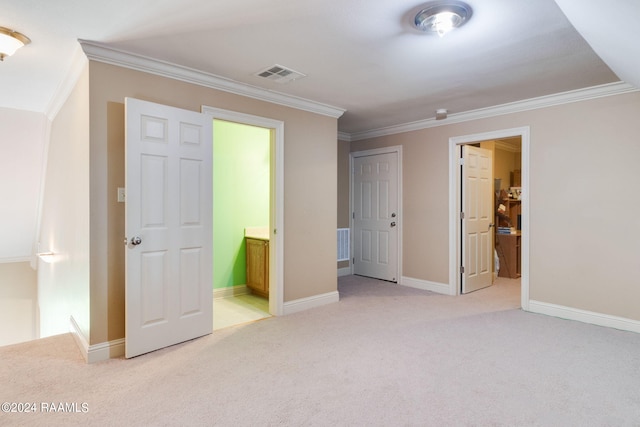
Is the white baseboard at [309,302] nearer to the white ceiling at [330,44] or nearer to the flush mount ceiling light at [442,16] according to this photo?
the white ceiling at [330,44]

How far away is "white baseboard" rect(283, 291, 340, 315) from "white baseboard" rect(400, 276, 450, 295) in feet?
4.25

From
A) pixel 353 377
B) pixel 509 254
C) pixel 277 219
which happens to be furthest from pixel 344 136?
pixel 353 377

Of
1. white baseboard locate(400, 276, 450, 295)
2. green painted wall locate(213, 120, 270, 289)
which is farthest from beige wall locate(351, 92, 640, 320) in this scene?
green painted wall locate(213, 120, 270, 289)

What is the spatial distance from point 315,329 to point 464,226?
99.6 inches

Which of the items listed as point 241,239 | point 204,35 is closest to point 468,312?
point 241,239

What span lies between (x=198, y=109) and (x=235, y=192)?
166 centimetres

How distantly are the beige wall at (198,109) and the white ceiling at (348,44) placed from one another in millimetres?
266

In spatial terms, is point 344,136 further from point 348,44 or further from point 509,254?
point 509,254

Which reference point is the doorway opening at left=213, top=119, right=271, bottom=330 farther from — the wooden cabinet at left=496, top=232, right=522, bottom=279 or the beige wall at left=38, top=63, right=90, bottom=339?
the wooden cabinet at left=496, top=232, right=522, bottom=279

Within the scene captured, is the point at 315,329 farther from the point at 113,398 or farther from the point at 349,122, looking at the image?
the point at 349,122

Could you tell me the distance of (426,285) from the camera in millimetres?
4863

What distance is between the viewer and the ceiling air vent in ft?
9.70

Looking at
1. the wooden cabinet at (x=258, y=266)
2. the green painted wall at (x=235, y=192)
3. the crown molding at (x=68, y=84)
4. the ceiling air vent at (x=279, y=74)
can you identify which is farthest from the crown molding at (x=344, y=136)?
the crown molding at (x=68, y=84)

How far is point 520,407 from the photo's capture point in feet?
6.69
